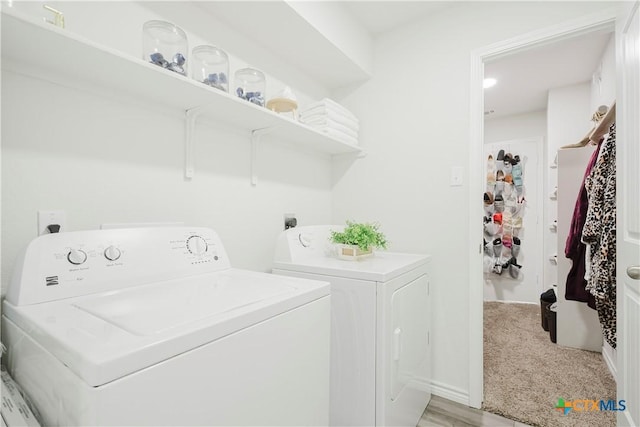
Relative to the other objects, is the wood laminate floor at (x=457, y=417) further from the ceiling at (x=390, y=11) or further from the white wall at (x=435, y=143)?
the ceiling at (x=390, y=11)

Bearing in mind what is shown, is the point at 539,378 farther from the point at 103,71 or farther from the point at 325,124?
the point at 103,71

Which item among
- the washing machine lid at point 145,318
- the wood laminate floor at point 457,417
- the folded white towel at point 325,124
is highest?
the folded white towel at point 325,124

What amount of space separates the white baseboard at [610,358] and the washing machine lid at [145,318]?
241 cm

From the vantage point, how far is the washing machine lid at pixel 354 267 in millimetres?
1353

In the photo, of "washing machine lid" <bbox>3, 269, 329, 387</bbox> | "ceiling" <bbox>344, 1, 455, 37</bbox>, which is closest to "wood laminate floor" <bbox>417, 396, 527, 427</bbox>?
"washing machine lid" <bbox>3, 269, 329, 387</bbox>

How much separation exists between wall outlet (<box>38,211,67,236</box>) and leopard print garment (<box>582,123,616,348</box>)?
92.6 inches

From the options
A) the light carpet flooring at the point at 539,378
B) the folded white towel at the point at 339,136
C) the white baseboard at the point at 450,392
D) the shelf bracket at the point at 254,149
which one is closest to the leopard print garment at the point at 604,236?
the light carpet flooring at the point at 539,378

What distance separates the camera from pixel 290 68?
2053 millimetres

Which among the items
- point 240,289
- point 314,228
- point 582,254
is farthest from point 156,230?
point 582,254

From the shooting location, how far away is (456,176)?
192 cm

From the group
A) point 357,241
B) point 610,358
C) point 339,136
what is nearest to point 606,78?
point 610,358

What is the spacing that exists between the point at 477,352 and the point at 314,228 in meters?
1.22

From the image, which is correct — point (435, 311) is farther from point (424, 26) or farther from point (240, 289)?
point (424, 26)

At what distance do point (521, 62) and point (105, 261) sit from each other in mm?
3460
